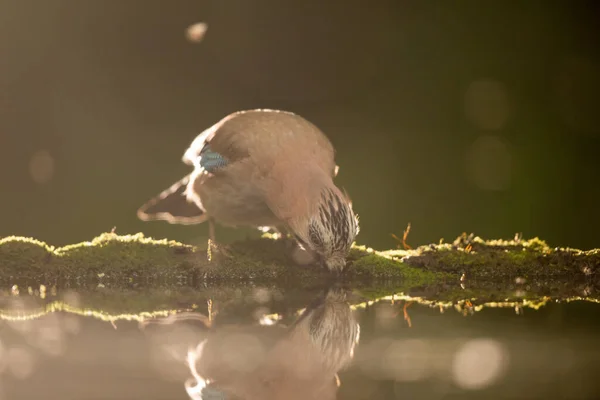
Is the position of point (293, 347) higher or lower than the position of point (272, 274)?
lower

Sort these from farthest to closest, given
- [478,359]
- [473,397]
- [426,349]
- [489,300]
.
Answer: [489,300] → [426,349] → [478,359] → [473,397]

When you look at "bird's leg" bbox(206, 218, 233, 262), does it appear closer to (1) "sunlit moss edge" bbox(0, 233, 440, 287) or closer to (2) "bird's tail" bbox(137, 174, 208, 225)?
(1) "sunlit moss edge" bbox(0, 233, 440, 287)

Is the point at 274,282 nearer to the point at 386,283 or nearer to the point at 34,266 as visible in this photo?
the point at 386,283

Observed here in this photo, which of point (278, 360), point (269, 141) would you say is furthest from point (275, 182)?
point (278, 360)

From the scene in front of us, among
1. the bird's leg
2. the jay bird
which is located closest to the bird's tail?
the jay bird

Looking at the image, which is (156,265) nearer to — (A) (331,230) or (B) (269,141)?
(A) (331,230)

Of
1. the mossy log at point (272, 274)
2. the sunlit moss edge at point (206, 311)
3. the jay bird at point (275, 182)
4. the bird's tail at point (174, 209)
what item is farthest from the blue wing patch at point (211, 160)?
the sunlit moss edge at point (206, 311)

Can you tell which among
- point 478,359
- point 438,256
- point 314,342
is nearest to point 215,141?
point 438,256
